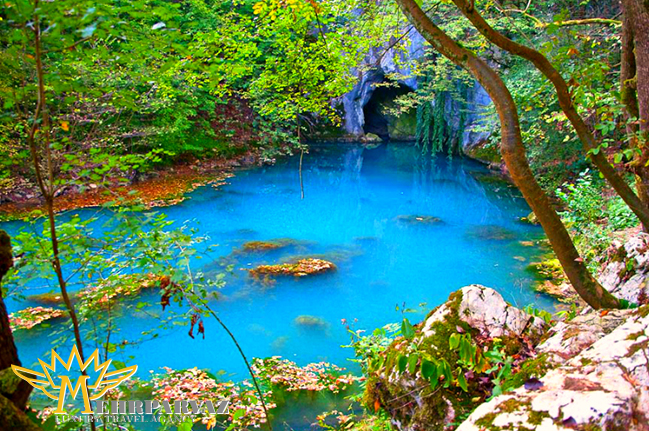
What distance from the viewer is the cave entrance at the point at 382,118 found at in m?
22.9

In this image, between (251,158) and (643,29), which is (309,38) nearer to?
(643,29)

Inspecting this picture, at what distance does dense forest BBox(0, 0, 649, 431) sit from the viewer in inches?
70.6

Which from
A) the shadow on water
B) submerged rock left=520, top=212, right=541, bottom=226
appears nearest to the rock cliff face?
the shadow on water

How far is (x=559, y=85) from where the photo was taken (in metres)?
2.26

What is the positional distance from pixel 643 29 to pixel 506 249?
6.68 meters

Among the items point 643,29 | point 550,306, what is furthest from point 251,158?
point 643,29

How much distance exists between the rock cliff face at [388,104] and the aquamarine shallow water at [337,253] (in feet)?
8.60

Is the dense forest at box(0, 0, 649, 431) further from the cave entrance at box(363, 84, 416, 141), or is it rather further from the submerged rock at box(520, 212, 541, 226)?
the cave entrance at box(363, 84, 416, 141)

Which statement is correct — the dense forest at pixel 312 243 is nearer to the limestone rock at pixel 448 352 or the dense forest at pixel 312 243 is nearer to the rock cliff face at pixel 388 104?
the limestone rock at pixel 448 352

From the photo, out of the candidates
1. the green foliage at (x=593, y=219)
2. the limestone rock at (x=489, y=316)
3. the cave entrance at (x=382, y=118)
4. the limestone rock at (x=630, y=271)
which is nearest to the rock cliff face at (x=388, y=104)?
the cave entrance at (x=382, y=118)

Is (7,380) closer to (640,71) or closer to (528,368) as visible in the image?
(528,368)

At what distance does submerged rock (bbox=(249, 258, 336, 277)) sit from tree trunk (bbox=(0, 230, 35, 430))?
566cm

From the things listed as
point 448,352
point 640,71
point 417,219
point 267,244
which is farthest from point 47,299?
point 417,219

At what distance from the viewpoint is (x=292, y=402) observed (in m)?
4.36
